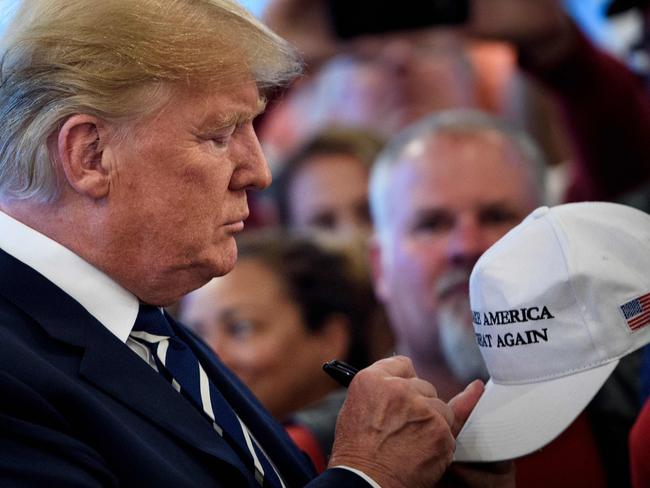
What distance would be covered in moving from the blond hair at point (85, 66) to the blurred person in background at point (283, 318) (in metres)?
1.28

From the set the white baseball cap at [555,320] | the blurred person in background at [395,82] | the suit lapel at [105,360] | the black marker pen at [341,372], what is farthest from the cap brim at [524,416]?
the blurred person in background at [395,82]

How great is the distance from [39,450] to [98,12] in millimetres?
575

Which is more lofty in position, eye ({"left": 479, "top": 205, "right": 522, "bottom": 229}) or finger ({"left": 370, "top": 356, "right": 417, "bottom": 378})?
finger ({"left": 370, "top": 356, "right": 417, "bottom": 378})

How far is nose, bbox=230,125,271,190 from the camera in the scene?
156cm

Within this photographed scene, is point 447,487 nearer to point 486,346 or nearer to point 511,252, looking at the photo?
point 486,346

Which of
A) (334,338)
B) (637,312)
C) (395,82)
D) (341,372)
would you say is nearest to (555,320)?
(637,312)

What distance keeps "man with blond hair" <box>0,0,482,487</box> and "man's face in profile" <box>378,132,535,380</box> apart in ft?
3.76

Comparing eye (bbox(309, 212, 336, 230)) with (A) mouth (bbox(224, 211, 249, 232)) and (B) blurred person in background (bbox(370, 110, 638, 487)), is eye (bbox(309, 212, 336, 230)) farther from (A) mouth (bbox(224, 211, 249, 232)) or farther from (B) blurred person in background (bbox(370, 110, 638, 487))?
(A) mouth (bbox(224, 211, 249, 232))

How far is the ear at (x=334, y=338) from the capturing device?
110 inches

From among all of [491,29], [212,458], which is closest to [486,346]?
[212,458]

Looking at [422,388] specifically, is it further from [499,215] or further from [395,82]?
[395,82]

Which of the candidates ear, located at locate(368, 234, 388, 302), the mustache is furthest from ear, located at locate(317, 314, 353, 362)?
the mustache

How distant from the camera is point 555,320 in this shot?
5.28 ft

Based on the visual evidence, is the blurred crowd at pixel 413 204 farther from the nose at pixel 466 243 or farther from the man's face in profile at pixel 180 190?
the man's face in profile at pixel 180 190
